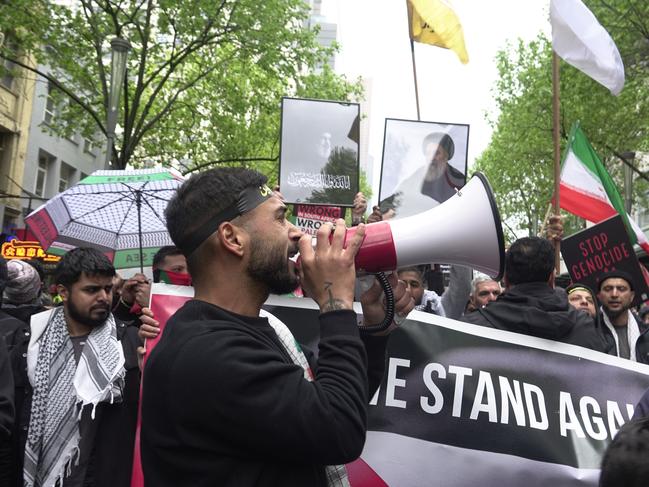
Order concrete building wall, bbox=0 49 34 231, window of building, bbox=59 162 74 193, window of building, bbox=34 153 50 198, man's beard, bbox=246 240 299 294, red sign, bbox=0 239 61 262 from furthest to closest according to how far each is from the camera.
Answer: window of building, bbox=59 162 74 193 → window of building, bbox=34 153 50 198 → concrete building wall, bbox=0 49 34 231 → red sign, bbox=0 239 61 262 → man's beard, bbox=246 240 299 294

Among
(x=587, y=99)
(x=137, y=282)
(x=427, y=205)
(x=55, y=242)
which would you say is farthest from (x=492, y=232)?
(x=587, y=99)

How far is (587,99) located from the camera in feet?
51.5

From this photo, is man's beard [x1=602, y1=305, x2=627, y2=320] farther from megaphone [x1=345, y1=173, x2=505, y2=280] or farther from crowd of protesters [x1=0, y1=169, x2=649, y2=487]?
megaphone [x1=345, y1=173, x2=505, y2=280]

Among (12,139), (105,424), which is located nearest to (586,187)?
(105,424)

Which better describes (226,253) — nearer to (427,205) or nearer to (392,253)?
(392,253)

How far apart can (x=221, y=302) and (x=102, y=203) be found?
342 cm

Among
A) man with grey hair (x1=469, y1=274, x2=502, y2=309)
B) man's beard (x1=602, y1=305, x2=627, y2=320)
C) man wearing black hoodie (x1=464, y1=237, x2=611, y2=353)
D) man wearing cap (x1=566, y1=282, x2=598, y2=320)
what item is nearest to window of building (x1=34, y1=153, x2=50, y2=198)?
man with grey hair (x1=469, y1=274, x2=502, y2=309)

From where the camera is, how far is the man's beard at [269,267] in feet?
5.82

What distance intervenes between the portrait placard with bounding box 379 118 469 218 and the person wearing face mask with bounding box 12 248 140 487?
8.56 ft

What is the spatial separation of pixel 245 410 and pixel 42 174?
23.1 metres

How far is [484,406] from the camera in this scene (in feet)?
9.71

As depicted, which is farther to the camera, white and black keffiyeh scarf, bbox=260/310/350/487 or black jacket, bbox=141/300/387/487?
white and black keffiyeh scarf, bbox=260/310/350/487

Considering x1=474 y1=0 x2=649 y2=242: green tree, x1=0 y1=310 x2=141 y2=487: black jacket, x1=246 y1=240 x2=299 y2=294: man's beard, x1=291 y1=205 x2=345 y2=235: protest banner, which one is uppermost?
x1=474 y1=0 x2=649 y2=242: green tree

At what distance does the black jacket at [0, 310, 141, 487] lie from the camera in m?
3.17
